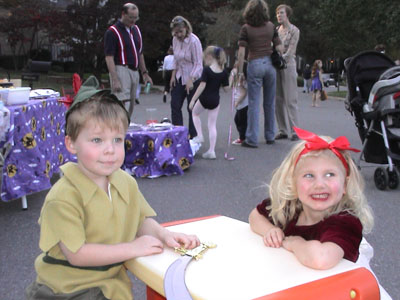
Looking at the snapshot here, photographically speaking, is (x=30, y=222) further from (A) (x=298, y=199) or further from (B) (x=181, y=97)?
(B) (x=181, y=97)

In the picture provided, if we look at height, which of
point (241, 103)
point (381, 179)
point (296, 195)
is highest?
point (296, 195)

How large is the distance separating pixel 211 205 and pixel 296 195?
2779 millimetres

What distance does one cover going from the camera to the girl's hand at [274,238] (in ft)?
5.84

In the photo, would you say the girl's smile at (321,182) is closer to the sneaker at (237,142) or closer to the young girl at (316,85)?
the sneaker at (237,142)

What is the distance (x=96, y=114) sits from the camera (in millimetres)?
1813

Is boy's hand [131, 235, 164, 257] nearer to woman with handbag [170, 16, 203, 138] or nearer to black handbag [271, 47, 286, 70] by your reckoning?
woman with handbag [170, 16, 203, 138]

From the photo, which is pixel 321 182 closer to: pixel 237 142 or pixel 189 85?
pixel 189 85

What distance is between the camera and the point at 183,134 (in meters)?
6.08

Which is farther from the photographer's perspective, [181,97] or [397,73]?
[181,97]

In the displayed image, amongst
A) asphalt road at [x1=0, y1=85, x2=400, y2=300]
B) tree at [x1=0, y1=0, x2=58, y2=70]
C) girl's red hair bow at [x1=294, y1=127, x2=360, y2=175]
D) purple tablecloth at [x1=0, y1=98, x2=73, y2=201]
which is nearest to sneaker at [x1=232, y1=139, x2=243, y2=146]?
asphalt road at [x1=0, y1=85, x2=400, y2=300]

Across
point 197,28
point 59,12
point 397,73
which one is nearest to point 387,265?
point 397,73

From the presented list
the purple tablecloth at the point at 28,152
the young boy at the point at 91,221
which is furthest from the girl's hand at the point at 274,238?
the purple tablecloth at the point at 28,152

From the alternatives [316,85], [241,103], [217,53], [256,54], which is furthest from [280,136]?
[316,85]

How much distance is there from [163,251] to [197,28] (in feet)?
92.9
